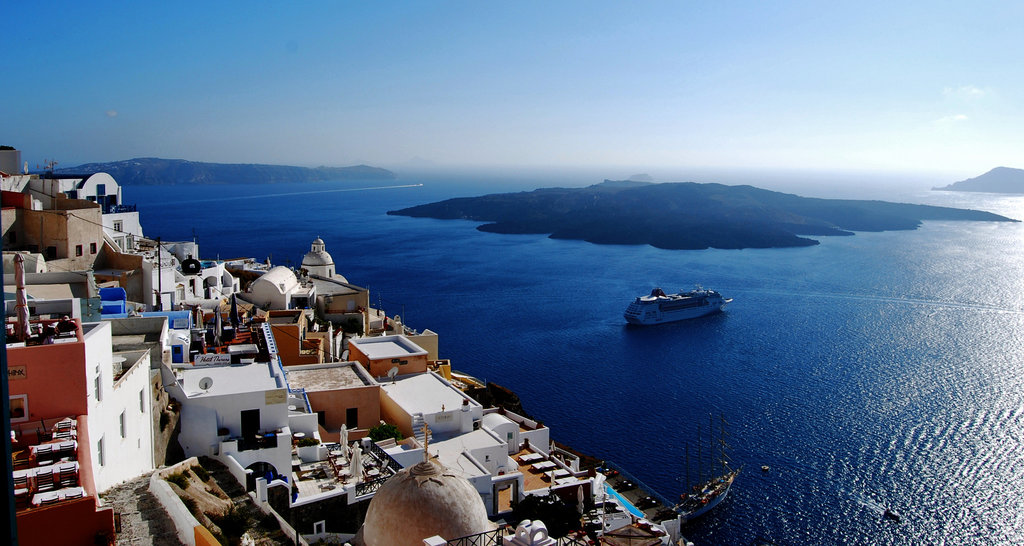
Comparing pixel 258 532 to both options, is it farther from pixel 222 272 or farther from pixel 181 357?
pixel 222 272

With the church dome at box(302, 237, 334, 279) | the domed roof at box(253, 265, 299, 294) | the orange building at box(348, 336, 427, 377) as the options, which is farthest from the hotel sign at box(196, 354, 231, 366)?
the church dome at box(302, 237, 334, 279)

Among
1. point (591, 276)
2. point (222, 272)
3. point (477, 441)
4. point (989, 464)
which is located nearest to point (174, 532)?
point (477, 441)

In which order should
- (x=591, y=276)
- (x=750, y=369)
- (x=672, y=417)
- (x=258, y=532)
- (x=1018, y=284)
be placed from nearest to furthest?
(x=258, y=532)
(x=672, y=417)
(x=750, y=369)
(x=1018, y=284)
(x=591, y=276)

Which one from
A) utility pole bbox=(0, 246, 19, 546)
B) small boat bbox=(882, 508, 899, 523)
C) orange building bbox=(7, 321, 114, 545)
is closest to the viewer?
utility pole bbox=(0, 246, 19, 546)

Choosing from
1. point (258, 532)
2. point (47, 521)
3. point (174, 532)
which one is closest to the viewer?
point (47, 521)

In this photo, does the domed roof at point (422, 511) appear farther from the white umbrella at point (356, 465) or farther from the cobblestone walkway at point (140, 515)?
the white umbrella at point (356, 465)

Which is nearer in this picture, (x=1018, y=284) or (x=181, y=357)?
(x=181, y=357)

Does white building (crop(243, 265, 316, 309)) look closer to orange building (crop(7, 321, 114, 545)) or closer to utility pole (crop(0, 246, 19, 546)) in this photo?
orange building (crop(7, 321, 114, 545))
